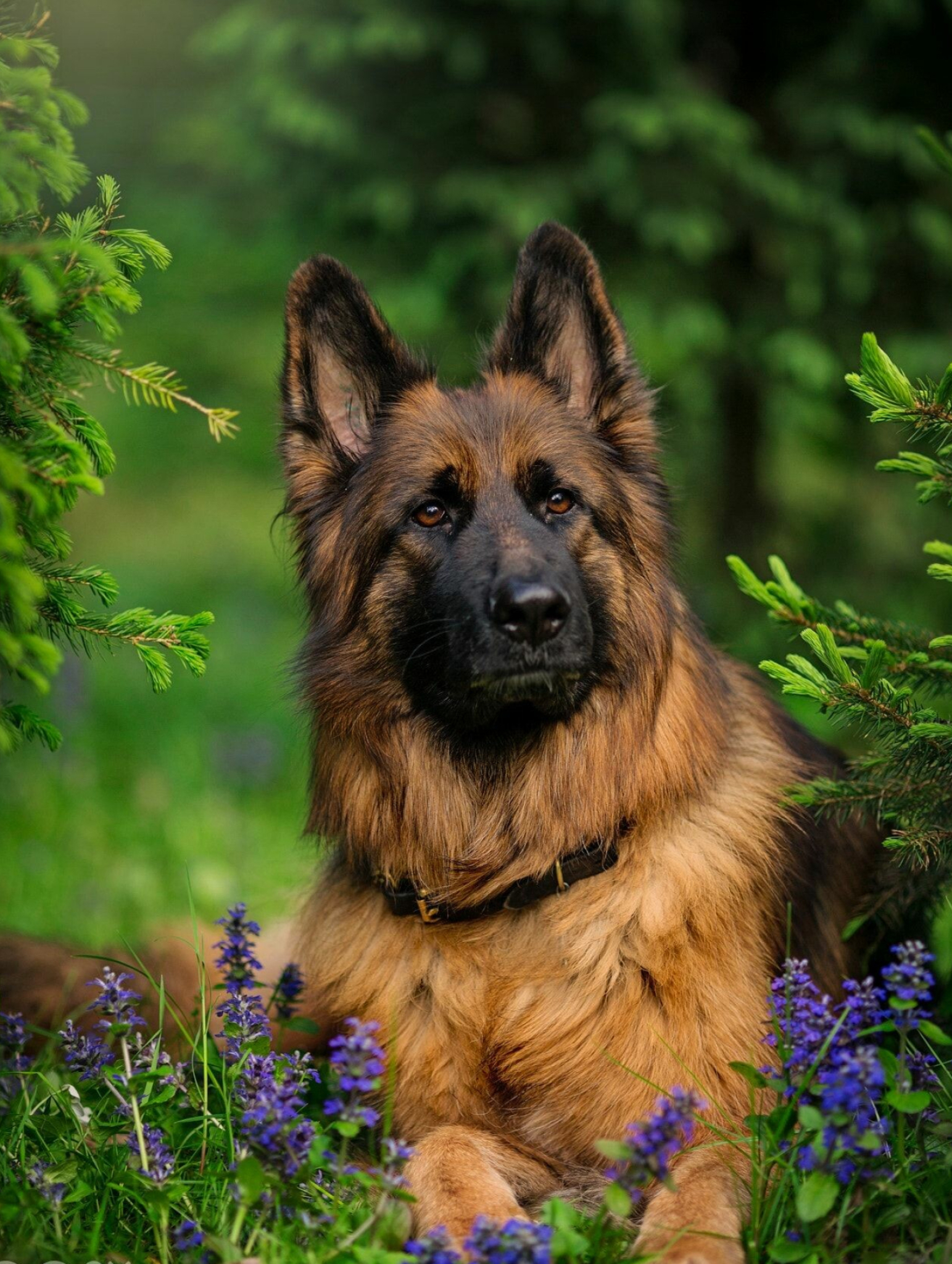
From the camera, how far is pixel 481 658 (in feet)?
10.1

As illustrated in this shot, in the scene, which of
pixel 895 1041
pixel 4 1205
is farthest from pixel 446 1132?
pixel 895 1041

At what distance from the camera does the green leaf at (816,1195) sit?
7.29ft

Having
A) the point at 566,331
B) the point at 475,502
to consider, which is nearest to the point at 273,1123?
the point at 475,502

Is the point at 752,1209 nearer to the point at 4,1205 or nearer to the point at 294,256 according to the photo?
the point at 4,1205

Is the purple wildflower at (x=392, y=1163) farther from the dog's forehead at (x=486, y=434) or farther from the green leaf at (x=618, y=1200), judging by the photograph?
the dog's forehead at (x=486, y=434)

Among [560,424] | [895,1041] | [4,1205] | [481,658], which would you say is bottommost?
[895,1041]

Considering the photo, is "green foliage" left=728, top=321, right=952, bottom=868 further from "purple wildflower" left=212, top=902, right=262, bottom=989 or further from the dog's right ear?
"purple wildflower" left=212, top=902, right=262, bottom=989

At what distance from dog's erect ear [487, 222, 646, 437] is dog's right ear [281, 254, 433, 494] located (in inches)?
12.8

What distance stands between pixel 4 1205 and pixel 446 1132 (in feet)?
3.34

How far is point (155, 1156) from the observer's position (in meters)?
2.48

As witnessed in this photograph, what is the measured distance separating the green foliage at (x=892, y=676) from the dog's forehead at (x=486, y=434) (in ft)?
2.37

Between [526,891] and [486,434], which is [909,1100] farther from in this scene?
[486,434]

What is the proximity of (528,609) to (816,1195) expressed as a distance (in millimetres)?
1469

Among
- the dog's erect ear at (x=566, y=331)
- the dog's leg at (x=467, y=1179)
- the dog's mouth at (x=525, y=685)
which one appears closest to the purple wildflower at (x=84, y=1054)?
the dog's leg at (x=467, y=1179)
